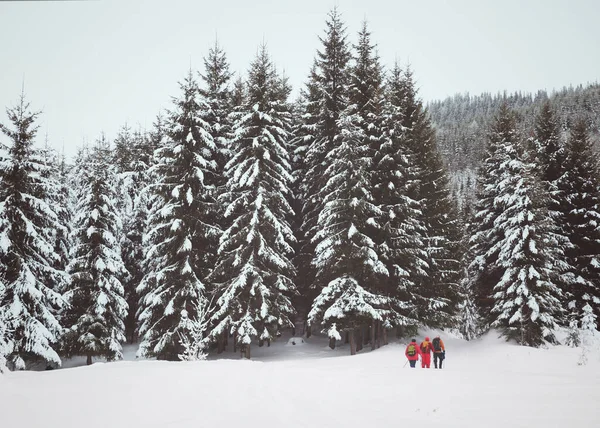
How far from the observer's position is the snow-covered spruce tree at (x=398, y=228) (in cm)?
2122

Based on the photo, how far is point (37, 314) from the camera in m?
18.7

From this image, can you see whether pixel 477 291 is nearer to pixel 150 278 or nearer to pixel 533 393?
pixel 533 393

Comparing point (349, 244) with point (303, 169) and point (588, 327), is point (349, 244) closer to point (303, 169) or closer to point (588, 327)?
point (303, 169)

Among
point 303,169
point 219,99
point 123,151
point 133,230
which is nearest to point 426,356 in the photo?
point 303,169

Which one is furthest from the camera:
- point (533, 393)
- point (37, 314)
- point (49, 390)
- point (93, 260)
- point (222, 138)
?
point (222, 138)

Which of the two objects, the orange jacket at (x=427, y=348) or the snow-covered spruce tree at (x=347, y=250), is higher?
the snow-covered spruce tree at (x=347, y=250)

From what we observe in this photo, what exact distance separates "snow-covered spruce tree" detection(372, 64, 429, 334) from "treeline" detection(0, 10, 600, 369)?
12cm

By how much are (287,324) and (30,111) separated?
1826 cm

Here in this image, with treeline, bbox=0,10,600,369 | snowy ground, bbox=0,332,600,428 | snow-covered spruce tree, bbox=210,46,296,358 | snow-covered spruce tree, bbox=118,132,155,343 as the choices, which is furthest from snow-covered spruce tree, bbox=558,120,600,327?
snow-covered spruce tree, bbox=118,132,155,343

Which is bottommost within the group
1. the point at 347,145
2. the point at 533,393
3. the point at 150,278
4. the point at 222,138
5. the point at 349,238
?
the point at 533,393

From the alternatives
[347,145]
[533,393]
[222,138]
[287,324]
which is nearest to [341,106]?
[347,145]

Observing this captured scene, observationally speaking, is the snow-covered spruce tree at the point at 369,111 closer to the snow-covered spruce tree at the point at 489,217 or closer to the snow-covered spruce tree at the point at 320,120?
the snow-covered spruce tree at the point at 320,120

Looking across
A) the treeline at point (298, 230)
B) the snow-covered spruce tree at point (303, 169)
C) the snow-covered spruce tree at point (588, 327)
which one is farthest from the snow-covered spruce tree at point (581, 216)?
Answer: the snow-covered spruce tree at point (303, 169)

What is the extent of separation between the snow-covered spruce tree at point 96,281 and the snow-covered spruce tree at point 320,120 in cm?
1175
